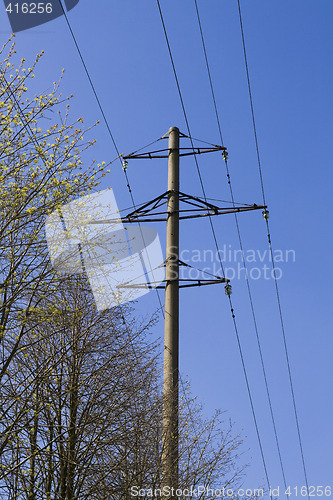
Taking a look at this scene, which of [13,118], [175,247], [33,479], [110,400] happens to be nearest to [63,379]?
[110,400]

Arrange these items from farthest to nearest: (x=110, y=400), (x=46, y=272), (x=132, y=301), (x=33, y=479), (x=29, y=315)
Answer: (x=132, y=301) → (x=110, y=400) → (x=33, y=479) → (x=46, y=272) → (x=29, y=315)

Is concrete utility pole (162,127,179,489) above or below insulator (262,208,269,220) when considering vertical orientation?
below

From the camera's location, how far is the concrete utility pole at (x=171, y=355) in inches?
394

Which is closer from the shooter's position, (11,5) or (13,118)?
(13,118)

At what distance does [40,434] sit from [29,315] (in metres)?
4.37

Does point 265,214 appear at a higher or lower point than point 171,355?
higher

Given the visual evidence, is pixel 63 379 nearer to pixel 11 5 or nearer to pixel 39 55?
pixel 39 55

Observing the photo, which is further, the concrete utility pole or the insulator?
the insulator

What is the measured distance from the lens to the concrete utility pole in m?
10.0

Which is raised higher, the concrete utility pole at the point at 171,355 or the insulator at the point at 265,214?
the insulator at the point at 265,214

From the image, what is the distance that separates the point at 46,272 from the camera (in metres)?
8.39

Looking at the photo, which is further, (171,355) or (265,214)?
(265,214)

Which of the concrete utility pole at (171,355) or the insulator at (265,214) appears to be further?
the insulator at (265,214)

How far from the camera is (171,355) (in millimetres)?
10102
